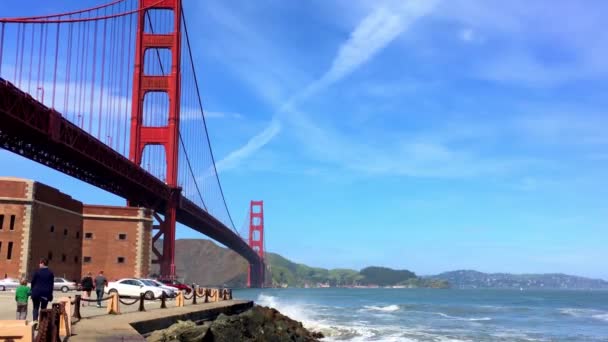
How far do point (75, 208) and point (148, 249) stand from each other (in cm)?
861

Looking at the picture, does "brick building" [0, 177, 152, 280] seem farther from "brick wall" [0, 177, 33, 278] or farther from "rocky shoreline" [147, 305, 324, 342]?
"rocky shoreline" [147, 305, 324, 342]

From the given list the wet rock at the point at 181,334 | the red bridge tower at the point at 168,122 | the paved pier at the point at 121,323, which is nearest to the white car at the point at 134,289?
the paved pier at the point at 121,323

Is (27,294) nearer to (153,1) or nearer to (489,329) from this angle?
(489,329)

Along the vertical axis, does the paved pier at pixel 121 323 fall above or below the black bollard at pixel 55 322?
below

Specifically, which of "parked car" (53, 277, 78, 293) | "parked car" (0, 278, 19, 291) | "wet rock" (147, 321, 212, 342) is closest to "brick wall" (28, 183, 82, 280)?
"parked car" (0, 278, 19, 291)

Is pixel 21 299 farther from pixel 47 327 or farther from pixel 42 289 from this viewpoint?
pixel 47 327

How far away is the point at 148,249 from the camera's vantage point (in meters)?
57.8

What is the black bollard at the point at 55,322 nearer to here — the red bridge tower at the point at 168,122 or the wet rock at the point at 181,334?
the wet rock at the point at 181,334

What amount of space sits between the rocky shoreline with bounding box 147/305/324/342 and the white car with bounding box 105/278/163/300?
5392 millimetres

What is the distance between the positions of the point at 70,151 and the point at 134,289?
14622 mm

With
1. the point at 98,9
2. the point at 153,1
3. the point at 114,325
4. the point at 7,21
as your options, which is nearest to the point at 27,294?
the point at 114,325

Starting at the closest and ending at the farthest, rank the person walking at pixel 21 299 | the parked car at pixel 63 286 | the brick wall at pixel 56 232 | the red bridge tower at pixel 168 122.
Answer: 1. the person walking at pixel 21 299
2. the parked car at pixel 63 286
3. the brick wall at pixel 56 232
4. the red bridge tower at pixel 168 122

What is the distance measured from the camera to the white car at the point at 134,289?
105 ft

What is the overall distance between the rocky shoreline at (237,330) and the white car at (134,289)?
539cm
